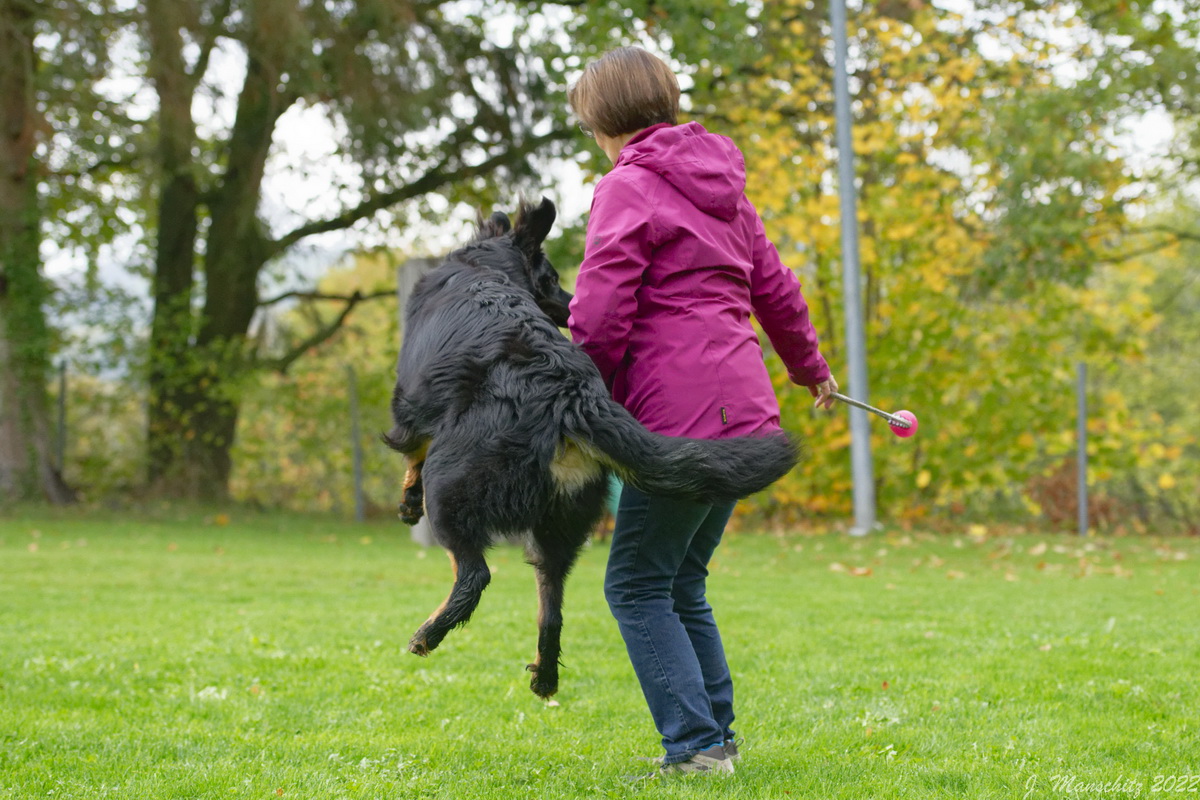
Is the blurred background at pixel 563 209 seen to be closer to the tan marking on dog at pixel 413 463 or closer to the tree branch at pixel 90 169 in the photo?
the tree branch at pixel 90 169

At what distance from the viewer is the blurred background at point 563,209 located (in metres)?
10.5

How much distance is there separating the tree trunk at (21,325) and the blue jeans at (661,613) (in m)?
10.9

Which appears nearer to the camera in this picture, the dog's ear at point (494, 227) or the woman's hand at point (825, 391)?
the woman's hand at point (825, 391)

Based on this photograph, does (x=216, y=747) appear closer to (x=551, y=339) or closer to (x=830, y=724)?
(x=551, y=339)

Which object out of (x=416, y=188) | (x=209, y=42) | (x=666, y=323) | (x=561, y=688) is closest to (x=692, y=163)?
(x=666, y=323)

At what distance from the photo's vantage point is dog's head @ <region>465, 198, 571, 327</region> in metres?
3.29

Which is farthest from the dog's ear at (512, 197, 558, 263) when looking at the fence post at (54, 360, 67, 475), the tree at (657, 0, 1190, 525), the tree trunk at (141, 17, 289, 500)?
the fence post at (54, 360, 67, 475)

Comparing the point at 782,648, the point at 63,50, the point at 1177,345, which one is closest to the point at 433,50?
the point at 63,50

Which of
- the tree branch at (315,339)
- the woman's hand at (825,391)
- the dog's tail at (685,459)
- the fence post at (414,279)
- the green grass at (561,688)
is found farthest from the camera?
the tree branch at (315,339)

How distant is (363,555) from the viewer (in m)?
9.23

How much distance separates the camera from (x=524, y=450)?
2625 mm

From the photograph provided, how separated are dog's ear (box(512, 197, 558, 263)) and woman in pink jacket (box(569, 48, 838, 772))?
1.52 feet

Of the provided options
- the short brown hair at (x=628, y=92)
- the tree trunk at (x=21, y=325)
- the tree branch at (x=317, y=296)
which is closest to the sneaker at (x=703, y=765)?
the short brown hair at (x=628, y=92)

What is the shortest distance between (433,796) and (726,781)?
0.77 metres
